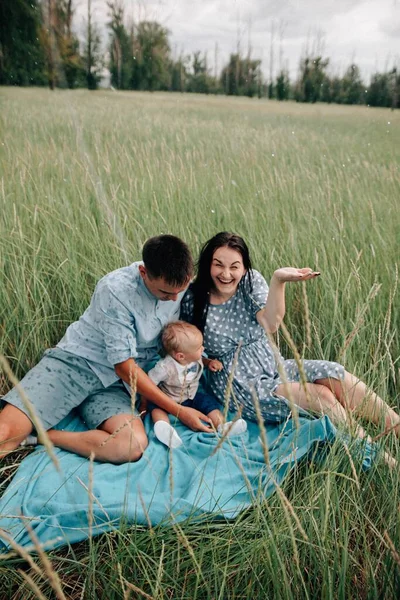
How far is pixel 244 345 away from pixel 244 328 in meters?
0.09

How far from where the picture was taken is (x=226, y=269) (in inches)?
86.0

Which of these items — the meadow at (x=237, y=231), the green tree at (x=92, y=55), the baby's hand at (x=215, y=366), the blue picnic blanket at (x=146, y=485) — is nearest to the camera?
the meadow at (x=237, y=231)

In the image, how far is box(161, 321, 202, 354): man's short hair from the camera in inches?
88.4

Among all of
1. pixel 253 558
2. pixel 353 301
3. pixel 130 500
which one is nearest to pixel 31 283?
pixel 130 500

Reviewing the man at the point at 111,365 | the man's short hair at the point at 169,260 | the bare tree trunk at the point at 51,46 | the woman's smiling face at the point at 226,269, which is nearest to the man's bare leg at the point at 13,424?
the man at the point at 111,365

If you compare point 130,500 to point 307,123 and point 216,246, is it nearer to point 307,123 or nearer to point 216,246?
point 216,246

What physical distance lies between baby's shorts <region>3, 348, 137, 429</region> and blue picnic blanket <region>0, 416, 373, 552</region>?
0.19m

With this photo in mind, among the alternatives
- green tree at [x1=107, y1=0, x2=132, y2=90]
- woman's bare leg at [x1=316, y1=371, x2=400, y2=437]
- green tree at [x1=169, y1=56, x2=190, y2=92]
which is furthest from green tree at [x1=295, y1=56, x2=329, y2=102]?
woman's bare leg at [x1=316, y1=371, x2=400, y2=437]

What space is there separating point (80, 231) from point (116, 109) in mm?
2086

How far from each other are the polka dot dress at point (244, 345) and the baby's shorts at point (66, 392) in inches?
18.5

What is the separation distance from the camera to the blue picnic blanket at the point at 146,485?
64.4 inches

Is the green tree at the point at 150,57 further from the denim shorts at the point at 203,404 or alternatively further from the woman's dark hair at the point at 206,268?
the denim shorts at the point at 203,404

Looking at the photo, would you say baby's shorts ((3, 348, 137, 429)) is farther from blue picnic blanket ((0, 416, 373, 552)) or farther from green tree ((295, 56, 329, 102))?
green tree ((295, 56, 329, 102))

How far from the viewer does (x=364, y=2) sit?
318 centimetres
